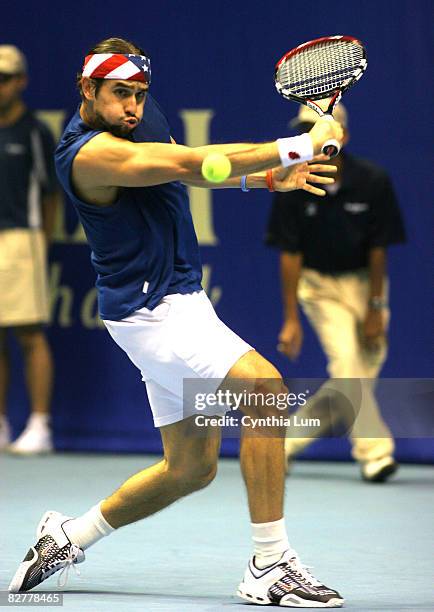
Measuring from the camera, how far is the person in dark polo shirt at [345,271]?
26.2 feet

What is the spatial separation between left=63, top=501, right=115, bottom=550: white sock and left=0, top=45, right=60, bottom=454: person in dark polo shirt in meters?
3.79

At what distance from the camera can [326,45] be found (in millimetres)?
5352

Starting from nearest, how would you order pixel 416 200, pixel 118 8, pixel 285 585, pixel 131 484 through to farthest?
1. pixel 285 585
2. pixel 131 484
3. pixel 416 200
4. pixel 118 8

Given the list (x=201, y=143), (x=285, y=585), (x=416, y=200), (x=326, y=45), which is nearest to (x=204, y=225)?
(x=201, y=143)

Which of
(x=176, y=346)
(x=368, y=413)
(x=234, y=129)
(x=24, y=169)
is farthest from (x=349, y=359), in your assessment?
(x=176, y=346)

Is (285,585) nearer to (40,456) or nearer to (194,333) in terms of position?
(194,333)

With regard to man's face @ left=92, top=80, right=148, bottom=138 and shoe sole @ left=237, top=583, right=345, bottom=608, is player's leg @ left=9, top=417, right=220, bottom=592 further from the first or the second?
man's face @ left=92, top=80, right=148, bottom=138

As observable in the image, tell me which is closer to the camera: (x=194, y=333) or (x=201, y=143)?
(x=194, y=333)

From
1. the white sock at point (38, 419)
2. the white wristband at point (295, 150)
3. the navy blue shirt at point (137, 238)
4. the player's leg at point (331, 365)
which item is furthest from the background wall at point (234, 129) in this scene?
the white wristband at point (295, 150)

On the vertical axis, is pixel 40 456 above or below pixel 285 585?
below

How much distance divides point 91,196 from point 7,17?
4.68 metres

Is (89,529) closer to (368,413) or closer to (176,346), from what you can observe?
(176,346)

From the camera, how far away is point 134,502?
17.3 ft

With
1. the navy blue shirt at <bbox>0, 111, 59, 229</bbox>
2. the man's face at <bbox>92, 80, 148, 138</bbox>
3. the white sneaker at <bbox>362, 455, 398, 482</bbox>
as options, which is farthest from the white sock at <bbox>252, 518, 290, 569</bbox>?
the navy blue shirt at <bbox>0, 111, 59, 229</bbox>
